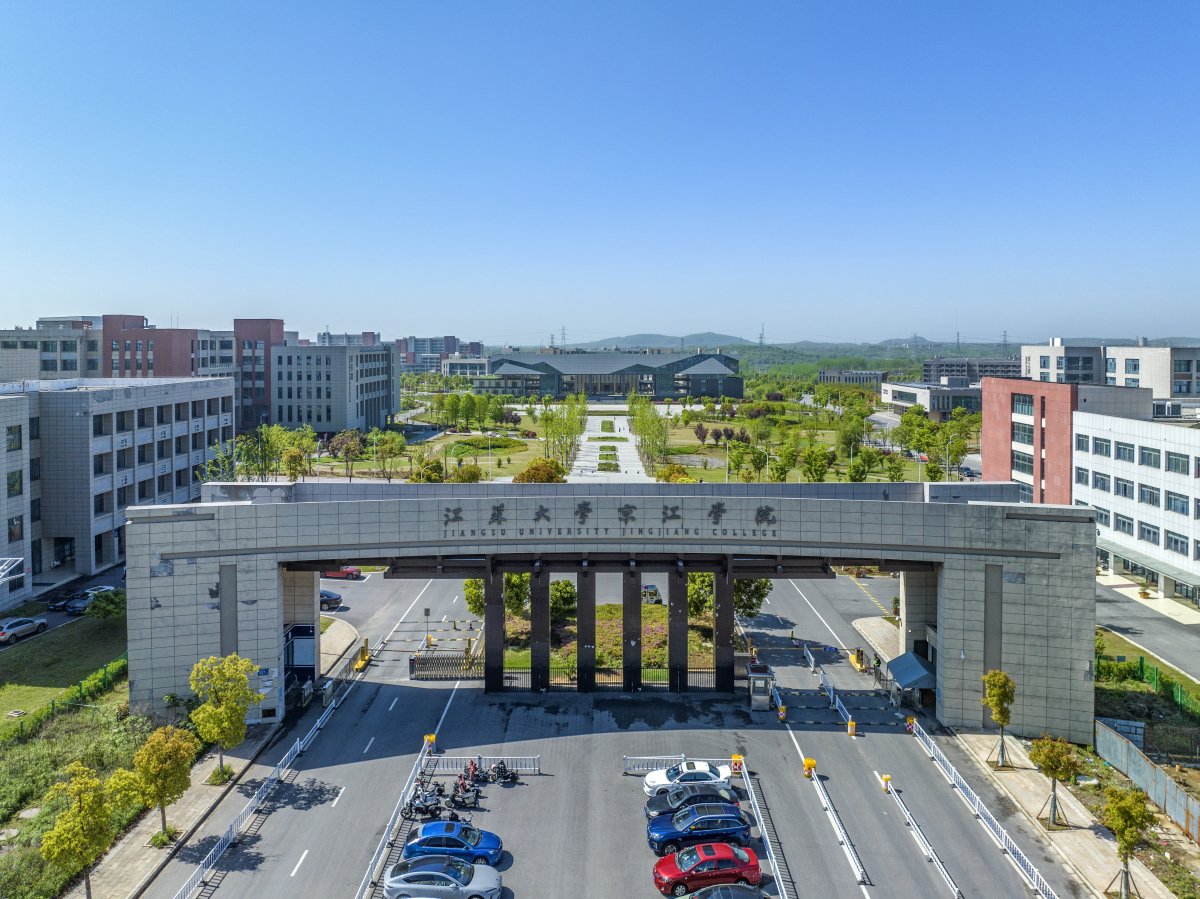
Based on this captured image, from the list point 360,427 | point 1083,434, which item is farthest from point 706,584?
point 360,427

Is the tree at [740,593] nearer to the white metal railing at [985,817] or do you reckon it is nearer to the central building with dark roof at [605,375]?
the white metal railing at [985,817]

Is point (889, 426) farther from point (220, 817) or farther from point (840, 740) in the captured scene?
point (220, 817)

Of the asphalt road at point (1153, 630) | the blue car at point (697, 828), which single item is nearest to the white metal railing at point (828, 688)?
the blue car at point (697, 828)

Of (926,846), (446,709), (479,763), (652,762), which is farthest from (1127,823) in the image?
(446,709)

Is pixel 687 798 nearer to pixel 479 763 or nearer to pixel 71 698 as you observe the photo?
pixel 479 763

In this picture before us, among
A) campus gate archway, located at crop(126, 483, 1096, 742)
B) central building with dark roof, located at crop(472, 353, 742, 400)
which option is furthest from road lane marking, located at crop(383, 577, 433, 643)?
central building with dark roof, located at crop(472, 353, 742, 400)

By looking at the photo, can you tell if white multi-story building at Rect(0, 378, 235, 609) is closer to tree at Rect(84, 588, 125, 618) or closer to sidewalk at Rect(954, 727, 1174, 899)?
tree at Rect(84, 588, 125, 618)
